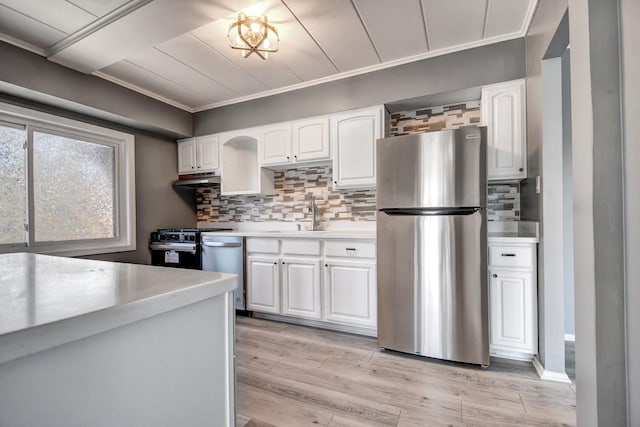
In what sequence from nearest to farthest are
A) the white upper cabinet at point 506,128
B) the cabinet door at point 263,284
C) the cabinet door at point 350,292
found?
1. the white upper cabinet at point 506,128
2. the cabinet door at point 350,292
3. the cabinet door at point 263,284

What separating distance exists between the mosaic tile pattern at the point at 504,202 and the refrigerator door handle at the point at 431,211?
27.1 inches

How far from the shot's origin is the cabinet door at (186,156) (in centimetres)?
362

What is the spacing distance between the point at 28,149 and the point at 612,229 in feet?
12.4

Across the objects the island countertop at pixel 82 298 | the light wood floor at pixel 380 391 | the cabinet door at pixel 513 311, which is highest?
the island countertop at pixel 82 298

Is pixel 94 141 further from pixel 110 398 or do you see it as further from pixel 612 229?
pixel 612 229

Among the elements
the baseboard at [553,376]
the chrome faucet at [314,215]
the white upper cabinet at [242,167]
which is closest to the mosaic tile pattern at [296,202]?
the chrome faucet at [314,215]

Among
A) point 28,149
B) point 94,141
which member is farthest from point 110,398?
point 94,141

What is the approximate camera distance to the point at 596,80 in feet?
2.91

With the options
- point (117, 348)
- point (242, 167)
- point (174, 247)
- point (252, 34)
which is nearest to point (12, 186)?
point (174, 247)

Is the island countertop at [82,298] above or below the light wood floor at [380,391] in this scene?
above

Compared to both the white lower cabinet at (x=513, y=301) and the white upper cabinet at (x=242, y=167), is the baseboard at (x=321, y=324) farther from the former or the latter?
the white upper cabinet at (x=242, y=167)

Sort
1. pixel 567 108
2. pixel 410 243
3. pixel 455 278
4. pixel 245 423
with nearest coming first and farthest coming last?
pixel 245 423 → pixel 455 278 → pixel 410 243 → pixel 567 108

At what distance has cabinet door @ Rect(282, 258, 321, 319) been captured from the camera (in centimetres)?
265

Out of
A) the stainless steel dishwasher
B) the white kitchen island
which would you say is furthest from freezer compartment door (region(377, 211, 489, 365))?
the white kitchen island
